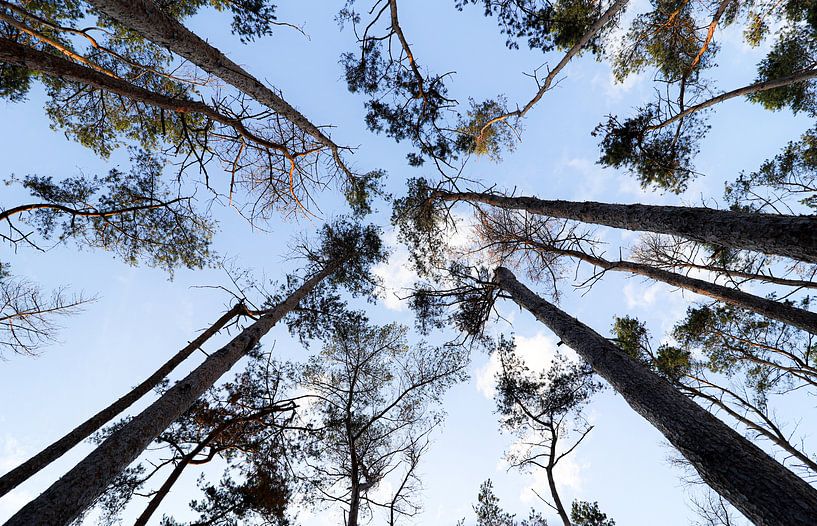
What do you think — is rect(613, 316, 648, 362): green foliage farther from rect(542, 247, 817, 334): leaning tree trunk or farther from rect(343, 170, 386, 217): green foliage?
rect(343, 170, 386, 217): green foliage

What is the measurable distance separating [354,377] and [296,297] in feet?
9.96

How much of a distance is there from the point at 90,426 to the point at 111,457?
1.87m

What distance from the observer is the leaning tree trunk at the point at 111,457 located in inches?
89.0

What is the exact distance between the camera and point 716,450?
8.15ft

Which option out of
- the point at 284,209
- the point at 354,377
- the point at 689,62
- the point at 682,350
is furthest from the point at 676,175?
the point at 354,377

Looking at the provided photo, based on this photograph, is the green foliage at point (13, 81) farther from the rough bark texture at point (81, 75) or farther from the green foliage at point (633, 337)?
the green foliage at point (633, 337)

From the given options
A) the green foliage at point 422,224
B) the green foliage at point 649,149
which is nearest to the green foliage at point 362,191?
the green foliage at point 422,224

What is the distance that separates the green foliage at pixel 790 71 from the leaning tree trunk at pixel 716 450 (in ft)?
25.4

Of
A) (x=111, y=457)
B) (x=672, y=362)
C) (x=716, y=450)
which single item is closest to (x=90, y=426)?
(x=111, y=457)

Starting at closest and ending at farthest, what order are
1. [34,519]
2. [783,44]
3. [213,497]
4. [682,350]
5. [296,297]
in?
1. [34,519]
2. [213,497]
3. [783,44]
4. [296,297]
5. [682,350]

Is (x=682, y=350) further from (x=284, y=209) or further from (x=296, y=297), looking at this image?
(x=284, y=209)

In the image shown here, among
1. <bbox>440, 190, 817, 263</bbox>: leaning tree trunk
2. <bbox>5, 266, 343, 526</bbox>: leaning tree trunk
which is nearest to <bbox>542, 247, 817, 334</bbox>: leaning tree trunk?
<bbox>440, 190, 817, 263</bbox>: leaning tree trunk

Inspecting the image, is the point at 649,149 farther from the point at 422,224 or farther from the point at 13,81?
the point at 13,81

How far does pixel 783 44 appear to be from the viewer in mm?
6594
